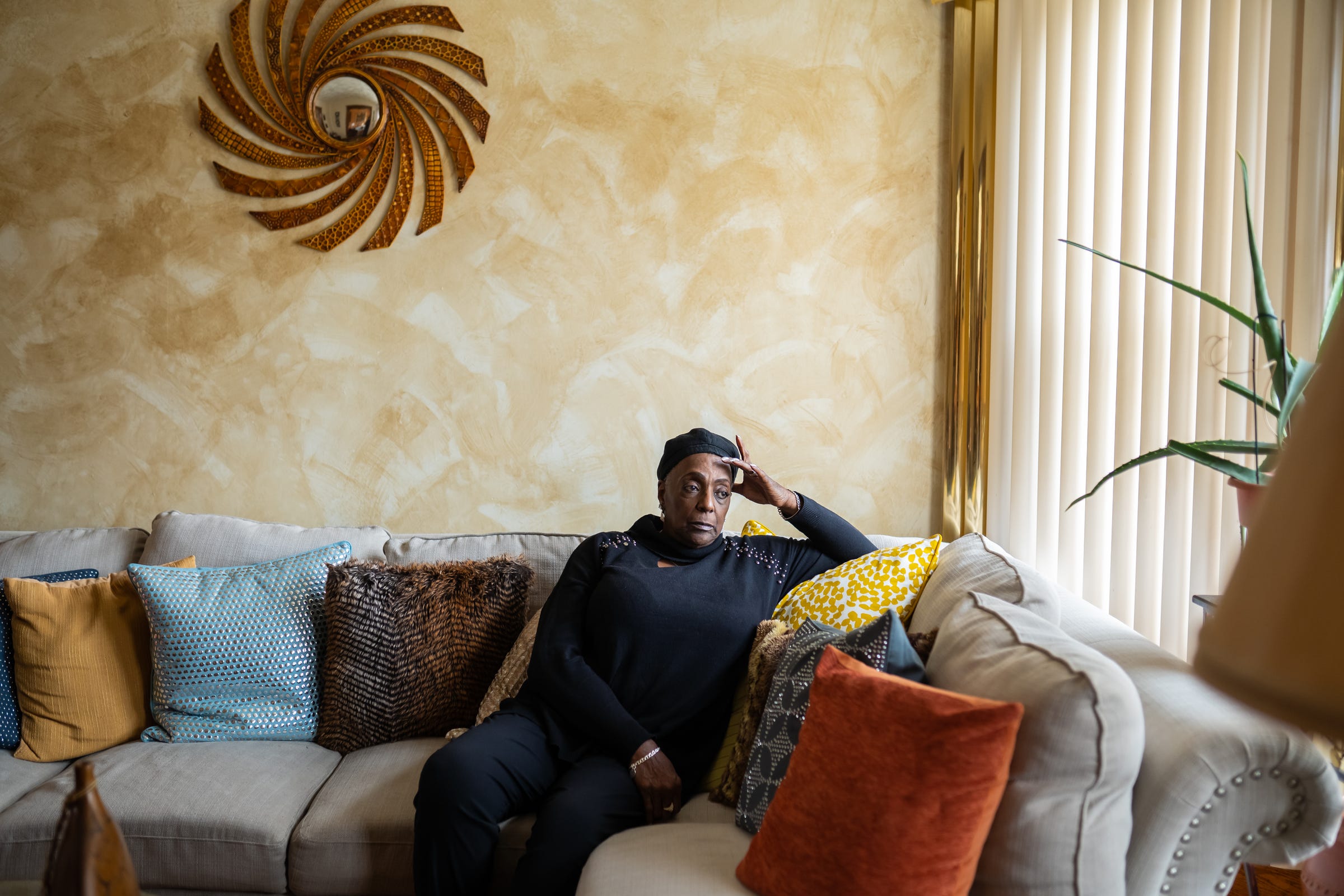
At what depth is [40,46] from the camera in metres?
2.49

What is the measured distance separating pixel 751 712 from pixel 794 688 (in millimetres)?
178

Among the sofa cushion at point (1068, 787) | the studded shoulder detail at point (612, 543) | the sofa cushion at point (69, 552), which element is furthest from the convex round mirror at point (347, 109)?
the sofa cushion at point (1068, 787)

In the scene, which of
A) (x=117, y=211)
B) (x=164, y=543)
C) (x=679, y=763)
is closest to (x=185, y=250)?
(x=117, y=211)

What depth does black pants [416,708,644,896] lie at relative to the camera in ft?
4.98

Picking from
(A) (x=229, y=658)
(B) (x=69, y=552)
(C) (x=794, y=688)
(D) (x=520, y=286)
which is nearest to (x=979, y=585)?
(C) (x=794, y=688)

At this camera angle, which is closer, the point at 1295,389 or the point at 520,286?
the point at 1295,389

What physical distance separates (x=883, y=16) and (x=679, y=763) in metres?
2.02

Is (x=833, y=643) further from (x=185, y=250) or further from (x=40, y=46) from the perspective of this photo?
(x=40, y=46)

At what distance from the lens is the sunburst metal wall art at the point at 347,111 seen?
2.44 metres

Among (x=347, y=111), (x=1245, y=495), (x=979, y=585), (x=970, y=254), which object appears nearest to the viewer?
(x=1245, y=495)

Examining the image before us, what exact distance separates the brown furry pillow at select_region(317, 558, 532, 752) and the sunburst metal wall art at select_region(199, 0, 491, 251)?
103 centimetres

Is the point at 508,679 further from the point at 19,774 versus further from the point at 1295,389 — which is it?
the point at 1295,389

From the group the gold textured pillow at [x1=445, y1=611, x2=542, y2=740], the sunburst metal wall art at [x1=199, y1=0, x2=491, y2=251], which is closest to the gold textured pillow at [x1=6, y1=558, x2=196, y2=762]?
the gold textured pillow at [x1=445, y1=611, x2=542, y2=740]

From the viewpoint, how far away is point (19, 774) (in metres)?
1.88
